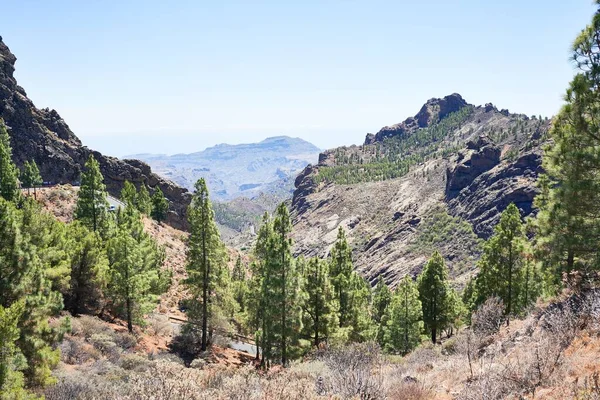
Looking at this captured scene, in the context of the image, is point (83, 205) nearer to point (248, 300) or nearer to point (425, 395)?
point (248, 300)

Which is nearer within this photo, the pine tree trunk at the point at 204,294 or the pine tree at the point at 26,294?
the pine tree at the point at 26,294

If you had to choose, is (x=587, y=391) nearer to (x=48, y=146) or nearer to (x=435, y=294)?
(x=435, y=294)

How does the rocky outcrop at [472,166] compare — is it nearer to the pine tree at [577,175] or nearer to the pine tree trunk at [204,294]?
the pine tree trunk at [204,294]

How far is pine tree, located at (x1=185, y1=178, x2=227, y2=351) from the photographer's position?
2820 centimetres

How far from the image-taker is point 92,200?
3884 centimetres

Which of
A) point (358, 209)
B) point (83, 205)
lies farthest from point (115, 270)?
point (358, 209)

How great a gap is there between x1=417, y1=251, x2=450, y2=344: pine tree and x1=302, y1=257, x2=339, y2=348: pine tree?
36.8 ft

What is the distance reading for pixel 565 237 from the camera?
46.2ft

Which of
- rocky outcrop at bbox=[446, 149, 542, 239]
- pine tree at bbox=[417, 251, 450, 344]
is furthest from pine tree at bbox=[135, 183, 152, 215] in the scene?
rocky outcrop at bbox=[446, 149, 542, 239]

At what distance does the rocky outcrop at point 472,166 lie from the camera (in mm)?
161375

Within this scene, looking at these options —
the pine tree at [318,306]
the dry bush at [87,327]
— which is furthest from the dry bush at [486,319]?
the dry bush at [87,327]

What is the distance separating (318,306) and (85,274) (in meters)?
17.4

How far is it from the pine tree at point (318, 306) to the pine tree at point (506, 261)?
11.6m

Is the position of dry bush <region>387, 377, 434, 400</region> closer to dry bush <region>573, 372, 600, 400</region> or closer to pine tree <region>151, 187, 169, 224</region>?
dry bush <region>573, 372, 600, 400</region>
